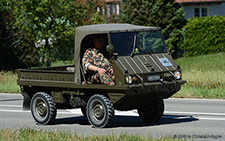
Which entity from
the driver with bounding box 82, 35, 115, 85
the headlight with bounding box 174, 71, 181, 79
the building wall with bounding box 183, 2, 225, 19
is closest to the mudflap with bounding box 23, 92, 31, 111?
the driver with bounding box 82, 35, 115, 85

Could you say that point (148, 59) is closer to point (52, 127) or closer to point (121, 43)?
point (121, 43)

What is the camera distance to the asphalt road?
11.1 meters

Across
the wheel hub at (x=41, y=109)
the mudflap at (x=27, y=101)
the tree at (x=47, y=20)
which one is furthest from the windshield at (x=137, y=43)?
the tree at (x=47, y=20)

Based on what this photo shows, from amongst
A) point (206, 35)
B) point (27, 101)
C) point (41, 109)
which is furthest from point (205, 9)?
point (41, 109)

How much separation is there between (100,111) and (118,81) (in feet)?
2.62

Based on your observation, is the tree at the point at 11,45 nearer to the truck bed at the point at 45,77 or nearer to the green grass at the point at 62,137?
the truck bed at the point at 45,77

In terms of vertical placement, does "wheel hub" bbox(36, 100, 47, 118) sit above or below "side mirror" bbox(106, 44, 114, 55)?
below

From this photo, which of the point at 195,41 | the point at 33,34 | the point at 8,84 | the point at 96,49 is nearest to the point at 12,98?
the point at 8,84

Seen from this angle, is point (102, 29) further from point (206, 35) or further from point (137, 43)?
point (206, 35)

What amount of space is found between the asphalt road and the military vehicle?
366 millimetres

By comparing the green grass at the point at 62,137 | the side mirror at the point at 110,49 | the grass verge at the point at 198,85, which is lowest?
the grass verge at the point at 198,85

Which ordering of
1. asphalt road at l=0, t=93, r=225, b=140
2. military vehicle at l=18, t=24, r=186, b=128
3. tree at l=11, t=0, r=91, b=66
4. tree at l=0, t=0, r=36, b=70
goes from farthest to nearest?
1. tree at l=11, t=0, r=91, b=66
2. tree at l=0, t=0, r=36, b=70
3. military vehicle at l=18, t=24, r=186, b=128
4. asphalt road at l=0, t=93, r=225, b=140

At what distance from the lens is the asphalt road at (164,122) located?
36.6 ft

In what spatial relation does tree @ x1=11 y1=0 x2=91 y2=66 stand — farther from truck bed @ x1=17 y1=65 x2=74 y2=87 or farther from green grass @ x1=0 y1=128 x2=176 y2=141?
green grass @ x1=0 y1=128 x2=176 y2=141
